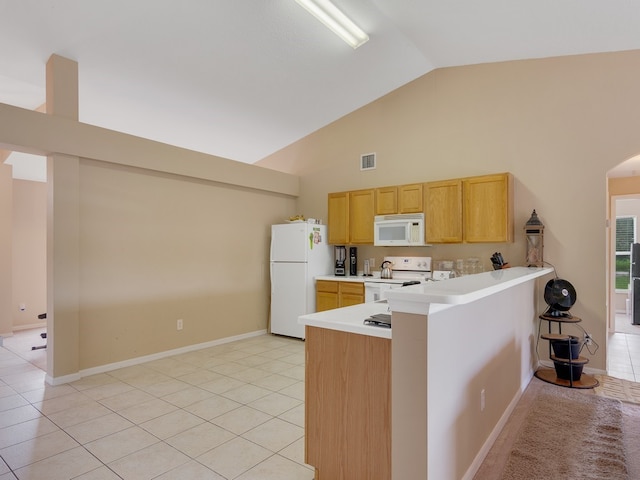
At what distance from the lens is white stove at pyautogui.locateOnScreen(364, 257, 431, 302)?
4.71 meters

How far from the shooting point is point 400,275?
5098 mm

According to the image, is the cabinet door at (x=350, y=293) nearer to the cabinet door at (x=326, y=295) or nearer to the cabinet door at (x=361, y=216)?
the cabinet door at (x=326, y=295)

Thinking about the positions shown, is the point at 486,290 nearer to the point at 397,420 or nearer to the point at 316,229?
the point at 397,420

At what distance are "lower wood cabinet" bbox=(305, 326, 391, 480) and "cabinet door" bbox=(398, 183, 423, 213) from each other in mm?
3205

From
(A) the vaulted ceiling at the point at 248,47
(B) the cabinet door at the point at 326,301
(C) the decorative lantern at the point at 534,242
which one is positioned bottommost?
(B) the cabinet door at the point at 326,301

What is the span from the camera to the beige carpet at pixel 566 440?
2.12 m

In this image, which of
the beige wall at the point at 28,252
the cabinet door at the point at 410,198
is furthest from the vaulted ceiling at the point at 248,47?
the beige wall at the point at 28,252

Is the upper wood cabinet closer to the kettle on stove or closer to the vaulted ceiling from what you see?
the kettle on stove

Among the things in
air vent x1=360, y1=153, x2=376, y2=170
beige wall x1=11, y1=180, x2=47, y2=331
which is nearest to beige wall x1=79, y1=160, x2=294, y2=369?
air vent x1=360, y1=153, x2=376, y2=170

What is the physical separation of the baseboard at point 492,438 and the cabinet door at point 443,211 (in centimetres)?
184

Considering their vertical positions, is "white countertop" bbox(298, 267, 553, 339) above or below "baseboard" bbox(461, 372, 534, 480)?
above

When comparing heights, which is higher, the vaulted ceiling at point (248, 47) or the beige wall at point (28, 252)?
the vaulted ceiling at point (248, 47)

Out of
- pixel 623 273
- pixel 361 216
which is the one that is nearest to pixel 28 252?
pixel 361 216

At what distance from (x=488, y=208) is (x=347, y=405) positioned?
10.5 feet
